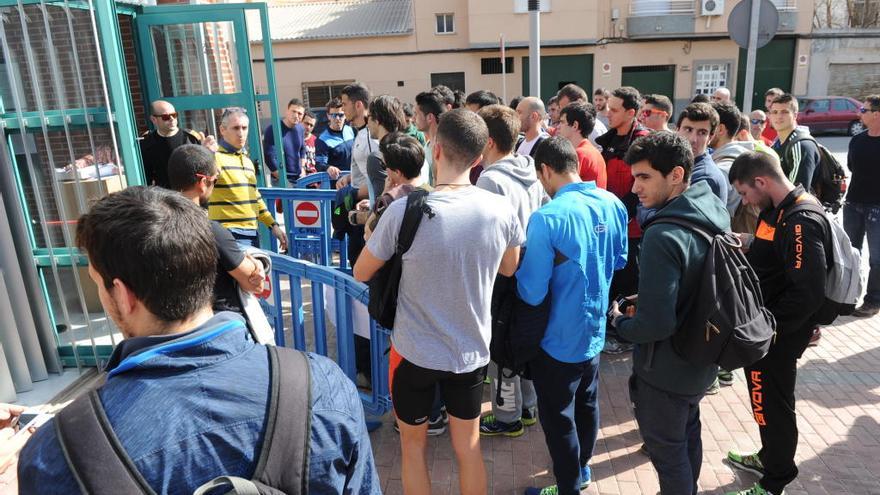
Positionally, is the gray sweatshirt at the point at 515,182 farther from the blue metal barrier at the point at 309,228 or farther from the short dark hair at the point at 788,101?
the short dark hair at the point at 788,101

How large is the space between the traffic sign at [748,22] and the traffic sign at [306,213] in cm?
438

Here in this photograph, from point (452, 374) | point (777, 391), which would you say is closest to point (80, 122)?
point (452, 374)

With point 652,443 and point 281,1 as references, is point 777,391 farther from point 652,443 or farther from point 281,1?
point 281,1

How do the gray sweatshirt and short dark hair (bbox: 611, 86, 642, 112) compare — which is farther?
short dark hair (bbox: 611, 86, 642, 112)

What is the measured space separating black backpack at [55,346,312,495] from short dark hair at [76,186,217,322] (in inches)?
8.1

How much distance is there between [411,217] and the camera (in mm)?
2240

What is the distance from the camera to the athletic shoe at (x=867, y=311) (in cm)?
543

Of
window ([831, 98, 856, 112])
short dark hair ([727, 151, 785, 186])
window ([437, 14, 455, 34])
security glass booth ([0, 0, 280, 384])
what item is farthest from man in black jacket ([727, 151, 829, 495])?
window ([437, 14, 455, 34])

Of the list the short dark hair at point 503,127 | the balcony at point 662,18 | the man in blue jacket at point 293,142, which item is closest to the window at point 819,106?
the balcony at point 662,18

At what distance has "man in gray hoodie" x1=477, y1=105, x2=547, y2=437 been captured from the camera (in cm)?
308

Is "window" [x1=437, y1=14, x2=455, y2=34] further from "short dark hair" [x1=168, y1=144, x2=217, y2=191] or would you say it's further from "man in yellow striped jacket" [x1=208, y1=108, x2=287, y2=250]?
"short dark hair" [x1=168, y1=144, x2=217, y2=191]

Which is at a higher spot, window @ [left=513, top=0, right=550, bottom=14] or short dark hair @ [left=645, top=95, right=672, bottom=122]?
window @ [left=513, top=0, right=550, bottom=14]

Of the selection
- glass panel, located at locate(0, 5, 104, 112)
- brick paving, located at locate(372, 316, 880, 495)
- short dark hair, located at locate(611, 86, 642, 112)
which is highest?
glass panel, located at locate(0, 5, 104, 112)

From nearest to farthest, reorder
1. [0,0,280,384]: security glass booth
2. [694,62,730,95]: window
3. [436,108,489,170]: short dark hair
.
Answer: [436,108,489,170]: short dark hair → [0,0,280,384]: security glass booth → [694,62,730,95]: window
